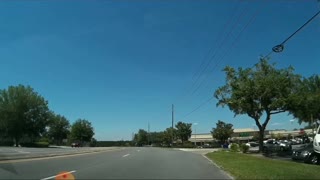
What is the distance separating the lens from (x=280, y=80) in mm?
47594

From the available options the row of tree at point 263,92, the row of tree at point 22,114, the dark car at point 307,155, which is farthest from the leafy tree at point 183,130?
the dark car at point 307,155

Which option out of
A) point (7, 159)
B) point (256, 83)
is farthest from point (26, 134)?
point (7, 159)

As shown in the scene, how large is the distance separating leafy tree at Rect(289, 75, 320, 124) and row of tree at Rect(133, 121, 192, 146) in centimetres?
5197

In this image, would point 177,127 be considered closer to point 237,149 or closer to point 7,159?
point 237,149

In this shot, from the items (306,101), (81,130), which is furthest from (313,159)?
(81,130)

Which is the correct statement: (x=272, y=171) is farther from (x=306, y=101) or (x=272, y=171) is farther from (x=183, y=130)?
(x=183, y=130)

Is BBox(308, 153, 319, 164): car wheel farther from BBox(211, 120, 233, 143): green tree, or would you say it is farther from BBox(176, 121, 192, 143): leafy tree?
A: BBox(176, 121, 192, 143): leafy tree

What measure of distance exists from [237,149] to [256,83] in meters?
9.44

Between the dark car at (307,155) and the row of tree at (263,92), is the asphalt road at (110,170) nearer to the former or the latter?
the dark car at (307,155)

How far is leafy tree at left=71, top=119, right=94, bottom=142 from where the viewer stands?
453 ft

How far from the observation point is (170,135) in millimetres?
134000

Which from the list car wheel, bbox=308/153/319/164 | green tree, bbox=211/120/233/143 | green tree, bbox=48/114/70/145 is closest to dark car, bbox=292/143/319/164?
car wheel, bbox=308/153/319/164

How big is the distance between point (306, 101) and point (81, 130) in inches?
3884

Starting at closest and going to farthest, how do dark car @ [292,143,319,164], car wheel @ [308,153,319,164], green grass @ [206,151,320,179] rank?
green grass @ [206,151,320,179] < car wheel @ [308,153,319,164] < dark car @ [292,143,319,164]
